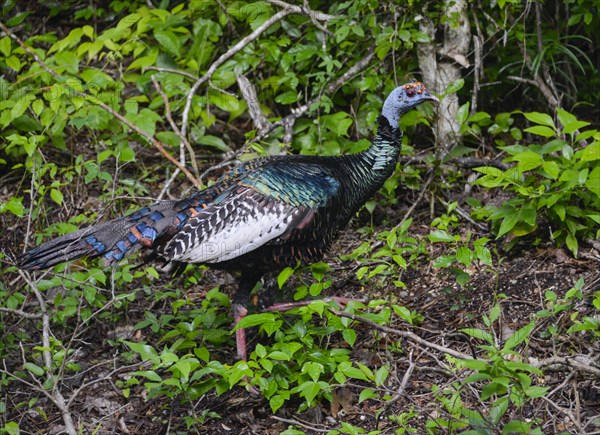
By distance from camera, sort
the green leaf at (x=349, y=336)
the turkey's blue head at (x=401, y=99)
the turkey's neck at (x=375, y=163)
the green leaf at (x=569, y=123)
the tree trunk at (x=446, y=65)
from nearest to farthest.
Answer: the green leaf at (x=349, y=336)
the green leaf at (x=569, y=123)
the turkey's neck at (x=375, y=163)
the turkey's blue head at (x=401, y=99)
the tree trunk at (x=446, y=65)

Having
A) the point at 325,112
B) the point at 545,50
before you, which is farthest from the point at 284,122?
the point at 545,50

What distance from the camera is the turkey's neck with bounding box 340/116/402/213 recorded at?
211 inches

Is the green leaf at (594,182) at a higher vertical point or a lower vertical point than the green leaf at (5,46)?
lower

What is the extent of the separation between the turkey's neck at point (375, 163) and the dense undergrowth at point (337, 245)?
33 cm

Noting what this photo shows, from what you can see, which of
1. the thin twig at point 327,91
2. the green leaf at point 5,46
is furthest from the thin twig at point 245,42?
the green leaf at point 5,46

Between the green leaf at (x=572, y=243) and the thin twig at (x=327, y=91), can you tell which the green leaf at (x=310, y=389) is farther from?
the thin twig at (x=327, y=91)

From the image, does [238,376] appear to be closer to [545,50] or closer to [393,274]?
[393,274]

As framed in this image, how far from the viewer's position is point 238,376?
163 inches

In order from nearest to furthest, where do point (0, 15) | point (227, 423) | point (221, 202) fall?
point (227, 423) < point (221, 202) < point (0, 15)

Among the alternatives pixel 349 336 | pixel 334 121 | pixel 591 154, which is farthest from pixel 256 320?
pixel 334 121

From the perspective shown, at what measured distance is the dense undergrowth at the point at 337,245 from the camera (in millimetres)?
4336

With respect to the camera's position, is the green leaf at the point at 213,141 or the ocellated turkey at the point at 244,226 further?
the green leaf at the point at 213,141

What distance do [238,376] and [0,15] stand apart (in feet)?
17.7

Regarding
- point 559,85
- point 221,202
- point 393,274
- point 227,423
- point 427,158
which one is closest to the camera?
point 227,423
